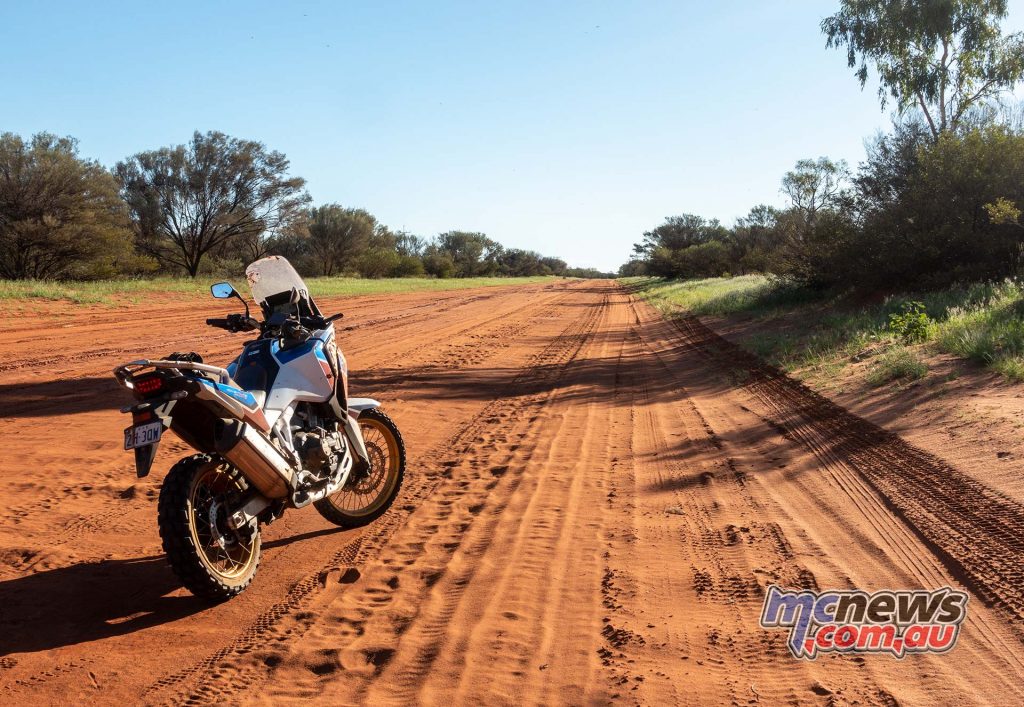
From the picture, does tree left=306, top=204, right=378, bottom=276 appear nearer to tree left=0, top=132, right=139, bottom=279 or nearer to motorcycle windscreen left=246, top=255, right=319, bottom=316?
tree left=0, top=132, right=139, bottom=279

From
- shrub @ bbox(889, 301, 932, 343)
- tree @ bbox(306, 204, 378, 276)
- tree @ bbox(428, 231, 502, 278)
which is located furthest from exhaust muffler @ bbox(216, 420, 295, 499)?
tree @ bbox(428, 231, 502, 278)

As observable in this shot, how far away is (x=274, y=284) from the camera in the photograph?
4.95 metres

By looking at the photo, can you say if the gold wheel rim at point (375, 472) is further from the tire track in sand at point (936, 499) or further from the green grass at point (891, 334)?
the green grass at point (891, 334)

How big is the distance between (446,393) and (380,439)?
4.49m

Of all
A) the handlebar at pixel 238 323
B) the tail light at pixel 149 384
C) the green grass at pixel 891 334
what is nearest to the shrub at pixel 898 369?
the green grass at pixel 891 334

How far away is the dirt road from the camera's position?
3033 mm

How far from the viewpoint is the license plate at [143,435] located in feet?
11.0

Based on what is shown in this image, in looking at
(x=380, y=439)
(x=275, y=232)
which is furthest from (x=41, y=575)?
(x=275, y=232)

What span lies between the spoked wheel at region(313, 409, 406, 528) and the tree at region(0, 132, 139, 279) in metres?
30.3

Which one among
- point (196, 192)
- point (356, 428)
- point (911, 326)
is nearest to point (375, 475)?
point (356, 428)

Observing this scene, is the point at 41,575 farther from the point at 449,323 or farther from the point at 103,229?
the point at 103,229

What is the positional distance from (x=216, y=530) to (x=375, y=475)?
1.65 metres

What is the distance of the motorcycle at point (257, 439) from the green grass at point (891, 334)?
703cm

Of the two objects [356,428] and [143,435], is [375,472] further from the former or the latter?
[143,435]
